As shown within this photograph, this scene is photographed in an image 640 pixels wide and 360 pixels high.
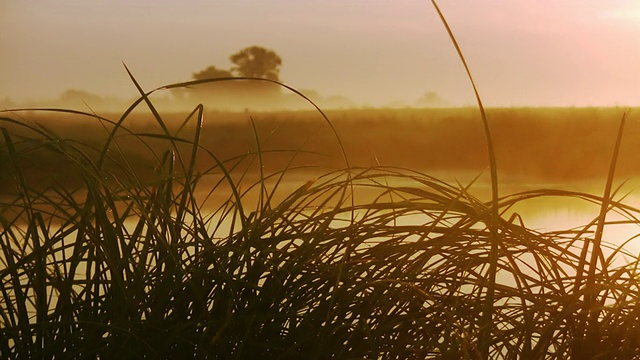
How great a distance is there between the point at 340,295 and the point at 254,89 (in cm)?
86

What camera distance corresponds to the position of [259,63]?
1165 mm

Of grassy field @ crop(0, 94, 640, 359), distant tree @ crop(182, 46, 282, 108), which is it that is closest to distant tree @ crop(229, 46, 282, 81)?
distant tree @ crop(182, 46, 282, 108)

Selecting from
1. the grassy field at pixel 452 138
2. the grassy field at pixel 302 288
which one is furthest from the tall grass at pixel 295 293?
the grassy field at pixel 452 138

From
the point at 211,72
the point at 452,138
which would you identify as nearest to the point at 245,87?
the point at 211,72

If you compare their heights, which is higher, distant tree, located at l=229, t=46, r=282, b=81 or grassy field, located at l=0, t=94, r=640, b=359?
distant tree, located at l=229, t=46, r=282, b=81

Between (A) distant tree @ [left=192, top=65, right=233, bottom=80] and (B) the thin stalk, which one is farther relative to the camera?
(A) distant tree @ [left=192, top=65, right=233, bottom=80]

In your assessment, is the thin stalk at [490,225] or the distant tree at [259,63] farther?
the distant tree at [259,63]

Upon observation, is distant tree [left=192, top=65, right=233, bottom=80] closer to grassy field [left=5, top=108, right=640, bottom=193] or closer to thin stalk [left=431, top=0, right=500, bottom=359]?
grassy field [left=5, top=108, right=640, bottom=193]

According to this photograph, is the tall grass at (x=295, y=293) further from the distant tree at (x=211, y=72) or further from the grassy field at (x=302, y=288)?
the distant tree at (x=211, y=72)

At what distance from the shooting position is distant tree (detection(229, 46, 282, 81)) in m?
1.16

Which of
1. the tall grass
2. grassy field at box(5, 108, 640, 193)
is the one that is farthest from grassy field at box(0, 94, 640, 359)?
grassy field at box(5, 108, 640, 193)

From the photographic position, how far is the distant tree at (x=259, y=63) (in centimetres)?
116

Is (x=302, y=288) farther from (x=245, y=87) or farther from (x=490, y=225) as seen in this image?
(x=245, y=87)

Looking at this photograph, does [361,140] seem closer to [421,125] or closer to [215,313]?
[421,125]
